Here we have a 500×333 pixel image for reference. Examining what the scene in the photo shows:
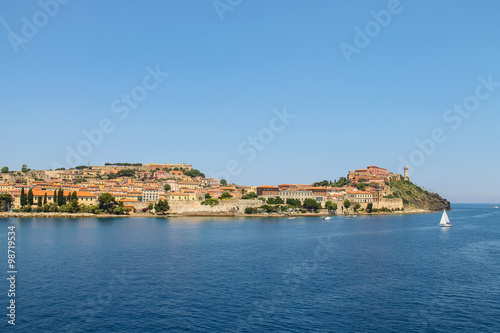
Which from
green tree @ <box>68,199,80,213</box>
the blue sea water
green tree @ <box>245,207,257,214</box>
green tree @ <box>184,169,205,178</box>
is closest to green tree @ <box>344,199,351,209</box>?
green tree @ <box>245,207,257,214</box>

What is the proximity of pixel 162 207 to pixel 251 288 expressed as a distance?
5010 cm

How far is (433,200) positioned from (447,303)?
106m

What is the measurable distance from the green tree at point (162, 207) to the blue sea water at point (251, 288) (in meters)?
34.9

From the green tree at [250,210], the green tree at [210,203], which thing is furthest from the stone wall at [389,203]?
the green tree at [210,203]

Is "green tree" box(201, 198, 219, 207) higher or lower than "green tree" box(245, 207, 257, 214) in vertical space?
higher

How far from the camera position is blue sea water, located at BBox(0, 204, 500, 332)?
13.7 meters

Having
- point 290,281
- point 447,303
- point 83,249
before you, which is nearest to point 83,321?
point 290,281

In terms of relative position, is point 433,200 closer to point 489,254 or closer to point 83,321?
point 489,254

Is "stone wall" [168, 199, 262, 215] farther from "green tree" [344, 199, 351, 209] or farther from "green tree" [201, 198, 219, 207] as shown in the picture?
"green tree" [344, 199, 351, 209]

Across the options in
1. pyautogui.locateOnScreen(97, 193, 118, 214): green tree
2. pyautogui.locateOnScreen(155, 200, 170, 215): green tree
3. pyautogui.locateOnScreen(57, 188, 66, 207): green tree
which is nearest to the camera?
pyautogui.locateOnScreen(57, 188, 66, 207): green tree

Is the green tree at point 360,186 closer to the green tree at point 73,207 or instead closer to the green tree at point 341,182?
the green tree at point 341,182

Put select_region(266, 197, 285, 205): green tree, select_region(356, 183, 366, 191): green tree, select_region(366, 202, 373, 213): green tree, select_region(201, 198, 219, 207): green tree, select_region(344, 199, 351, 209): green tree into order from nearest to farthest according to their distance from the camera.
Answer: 1. select_region(201, 198, 219, 207): green tree
2. select_region(266, 197, 285, 205): green tree
3. select_region(344, 199, 351, 209): green tree
4. select_region(366, 202, 373, 213): green tree
5. select_region(356, 183, 366, 191): green tree

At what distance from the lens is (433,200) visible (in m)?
113

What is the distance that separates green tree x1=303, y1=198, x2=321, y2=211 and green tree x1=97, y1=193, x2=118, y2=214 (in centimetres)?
3344
